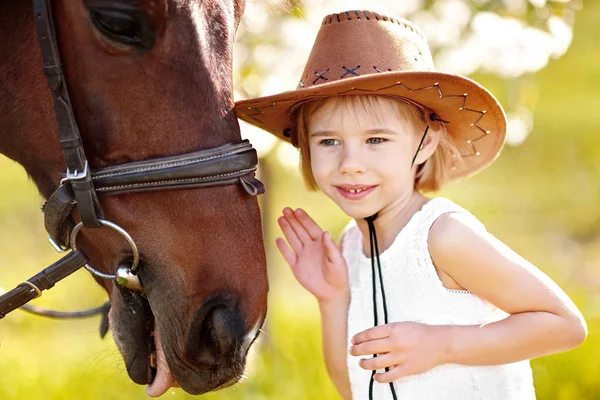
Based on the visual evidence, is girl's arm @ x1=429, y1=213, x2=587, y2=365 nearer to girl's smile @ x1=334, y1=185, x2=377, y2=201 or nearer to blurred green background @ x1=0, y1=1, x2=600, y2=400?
girl's smile @ x1=334, y1=185, x2=377, y2=201

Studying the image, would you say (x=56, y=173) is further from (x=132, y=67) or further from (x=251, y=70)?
(x=251, y=70)

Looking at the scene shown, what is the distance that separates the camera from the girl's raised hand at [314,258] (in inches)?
93.8

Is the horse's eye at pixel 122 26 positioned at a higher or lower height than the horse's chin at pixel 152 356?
higher

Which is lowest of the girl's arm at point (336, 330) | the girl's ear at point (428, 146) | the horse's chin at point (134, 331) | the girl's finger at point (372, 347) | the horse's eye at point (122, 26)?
the girl's arm at point (336, 330)

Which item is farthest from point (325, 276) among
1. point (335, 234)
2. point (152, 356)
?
point (335, 234)

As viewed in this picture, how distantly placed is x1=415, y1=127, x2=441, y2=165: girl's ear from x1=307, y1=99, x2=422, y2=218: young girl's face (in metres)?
0.05

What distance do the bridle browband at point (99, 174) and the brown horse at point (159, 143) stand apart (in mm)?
29

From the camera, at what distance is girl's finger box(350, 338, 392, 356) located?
203 cm

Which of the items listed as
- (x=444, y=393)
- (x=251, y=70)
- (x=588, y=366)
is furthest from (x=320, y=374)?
(x=444, y=393)

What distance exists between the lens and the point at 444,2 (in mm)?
4215

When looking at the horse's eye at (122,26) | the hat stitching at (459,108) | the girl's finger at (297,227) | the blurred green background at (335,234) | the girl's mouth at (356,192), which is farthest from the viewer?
the blurred green background at (335,234)

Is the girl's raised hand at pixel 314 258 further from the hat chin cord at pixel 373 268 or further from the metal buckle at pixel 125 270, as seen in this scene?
the metal buckle at pixel 125 270

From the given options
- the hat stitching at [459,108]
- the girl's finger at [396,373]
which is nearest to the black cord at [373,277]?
the girl's finger at [396,373]

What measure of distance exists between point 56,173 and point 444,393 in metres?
1.27
